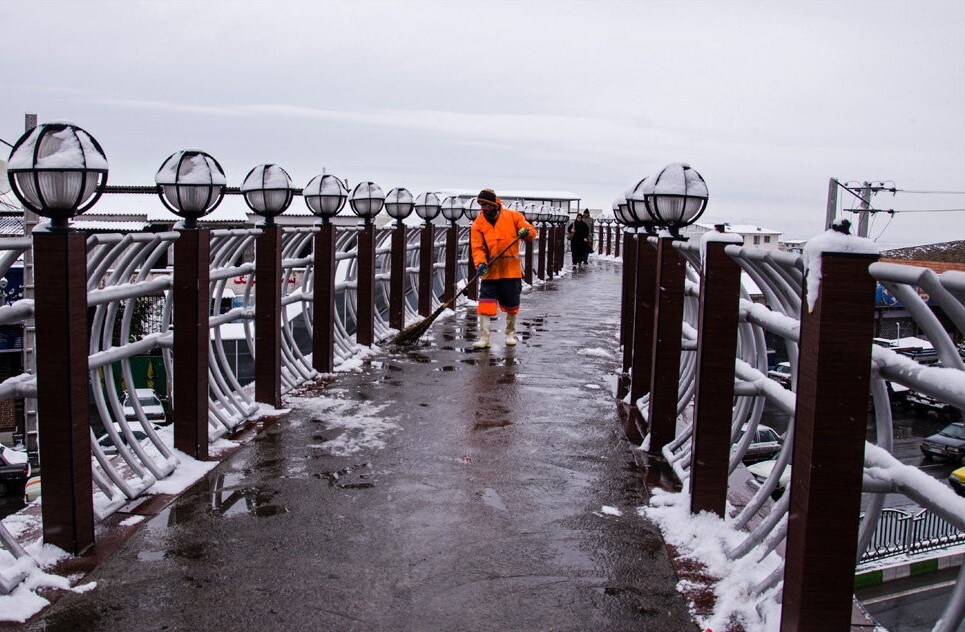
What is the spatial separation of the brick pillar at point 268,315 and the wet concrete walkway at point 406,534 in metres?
0.34

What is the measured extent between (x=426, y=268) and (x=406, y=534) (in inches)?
316

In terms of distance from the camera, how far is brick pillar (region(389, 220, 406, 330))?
34.2 ft

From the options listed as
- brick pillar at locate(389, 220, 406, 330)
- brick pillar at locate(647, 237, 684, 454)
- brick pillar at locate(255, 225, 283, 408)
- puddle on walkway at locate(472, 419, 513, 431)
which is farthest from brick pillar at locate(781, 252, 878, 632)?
brick pillar at locate(389, 220, 406, 330)

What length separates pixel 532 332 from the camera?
1121 centimetres

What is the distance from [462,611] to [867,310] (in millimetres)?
1806

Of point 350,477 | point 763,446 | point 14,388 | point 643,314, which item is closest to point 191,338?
point 350,477

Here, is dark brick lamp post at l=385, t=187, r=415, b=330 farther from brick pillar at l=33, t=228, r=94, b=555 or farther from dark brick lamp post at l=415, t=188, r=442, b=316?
brick pillar at l=33, t=228, r=94, b=555

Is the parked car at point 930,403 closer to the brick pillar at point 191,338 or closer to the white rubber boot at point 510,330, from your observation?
the brick pillar at point 191,338

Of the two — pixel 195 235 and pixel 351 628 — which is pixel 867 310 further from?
pixel 195 235

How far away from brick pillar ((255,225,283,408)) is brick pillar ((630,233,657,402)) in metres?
2.53

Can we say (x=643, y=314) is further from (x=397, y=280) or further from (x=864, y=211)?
(x=864, y=211)

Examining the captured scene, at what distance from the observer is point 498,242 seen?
9.59 metres

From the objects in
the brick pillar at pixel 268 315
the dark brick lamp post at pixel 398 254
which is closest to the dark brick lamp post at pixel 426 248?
the dark brick lamp post at pixel 398 254

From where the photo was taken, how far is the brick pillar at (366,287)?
30.1 feet
